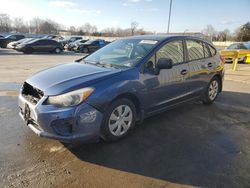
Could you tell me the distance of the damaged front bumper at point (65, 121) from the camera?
3209mm

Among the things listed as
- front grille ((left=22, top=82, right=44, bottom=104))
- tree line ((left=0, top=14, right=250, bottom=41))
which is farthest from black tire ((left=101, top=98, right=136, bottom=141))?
tree line ((left=0, top=14, right=250, bottom=41))

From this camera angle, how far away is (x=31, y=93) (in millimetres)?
3785

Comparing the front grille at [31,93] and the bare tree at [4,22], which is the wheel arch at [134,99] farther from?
the bare tree at [4,22]

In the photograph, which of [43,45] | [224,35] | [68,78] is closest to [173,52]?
[68,78]

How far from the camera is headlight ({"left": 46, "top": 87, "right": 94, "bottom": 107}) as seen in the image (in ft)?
10.7

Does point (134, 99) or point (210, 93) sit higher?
point (134, 99)

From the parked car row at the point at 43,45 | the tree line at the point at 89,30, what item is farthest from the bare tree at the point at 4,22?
the parked car row at the point at 43,45

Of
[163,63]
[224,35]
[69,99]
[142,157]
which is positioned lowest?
[142,157]

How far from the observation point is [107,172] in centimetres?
309

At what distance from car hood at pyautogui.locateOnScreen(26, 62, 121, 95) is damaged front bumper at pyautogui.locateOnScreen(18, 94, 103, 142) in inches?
9.2

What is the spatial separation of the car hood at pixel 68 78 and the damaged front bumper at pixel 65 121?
23 cm

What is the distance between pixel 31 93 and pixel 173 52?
274cm

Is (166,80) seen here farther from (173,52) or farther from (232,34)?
(232,34)

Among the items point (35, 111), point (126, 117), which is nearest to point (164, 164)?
point (126, 117)
